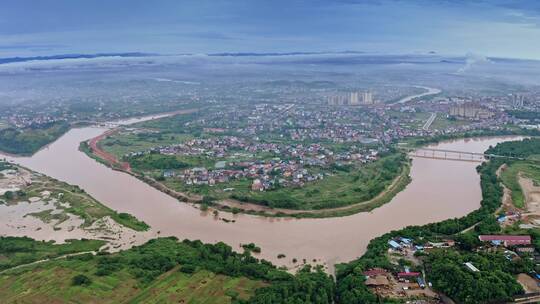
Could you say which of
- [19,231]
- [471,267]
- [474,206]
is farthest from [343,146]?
[19,231]

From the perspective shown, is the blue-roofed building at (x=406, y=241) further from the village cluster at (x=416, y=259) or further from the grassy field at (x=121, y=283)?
the grassy field at (x=121, y=283)

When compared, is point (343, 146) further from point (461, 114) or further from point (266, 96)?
point (266, 96)

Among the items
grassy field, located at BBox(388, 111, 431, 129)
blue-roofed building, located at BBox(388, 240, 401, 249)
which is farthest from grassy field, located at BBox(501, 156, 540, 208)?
grassy field, located at BBox(388, 111, 431, 129)

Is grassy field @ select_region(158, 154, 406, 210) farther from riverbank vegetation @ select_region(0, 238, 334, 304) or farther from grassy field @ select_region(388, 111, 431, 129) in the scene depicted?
grassy field @ select_region(388, 111, 431, 129)

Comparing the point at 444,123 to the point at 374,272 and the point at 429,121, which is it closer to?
the point at 429,121

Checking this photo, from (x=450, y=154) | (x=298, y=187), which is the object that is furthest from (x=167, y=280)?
(x=450, y=154)
